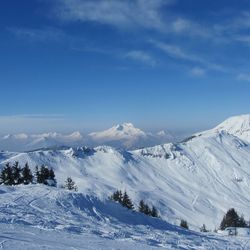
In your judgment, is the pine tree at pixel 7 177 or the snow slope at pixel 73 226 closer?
the snow slope at pixel 73 226

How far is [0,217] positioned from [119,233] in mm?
11208

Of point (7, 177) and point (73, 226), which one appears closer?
point (73, 226)

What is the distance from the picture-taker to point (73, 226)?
41406 mm

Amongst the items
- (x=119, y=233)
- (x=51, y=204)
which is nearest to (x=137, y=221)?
(x=51, y=204)

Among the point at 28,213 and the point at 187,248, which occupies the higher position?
the point at 28,213

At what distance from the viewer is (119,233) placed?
42.8 metres

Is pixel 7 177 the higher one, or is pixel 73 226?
pixel 7 177

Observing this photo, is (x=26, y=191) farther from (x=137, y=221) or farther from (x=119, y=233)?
(x=119, y=233)

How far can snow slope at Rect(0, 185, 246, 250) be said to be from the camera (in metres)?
31.2

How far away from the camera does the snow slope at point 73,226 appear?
31172 mm

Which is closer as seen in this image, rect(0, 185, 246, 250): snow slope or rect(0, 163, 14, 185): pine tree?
rect(0, 185, 246, 250): snow slope

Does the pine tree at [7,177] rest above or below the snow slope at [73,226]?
above

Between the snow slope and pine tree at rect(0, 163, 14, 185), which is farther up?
pine tree at rect(0, 163, 14, 185)

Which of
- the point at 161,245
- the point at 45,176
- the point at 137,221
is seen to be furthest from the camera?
the point at 45,176
